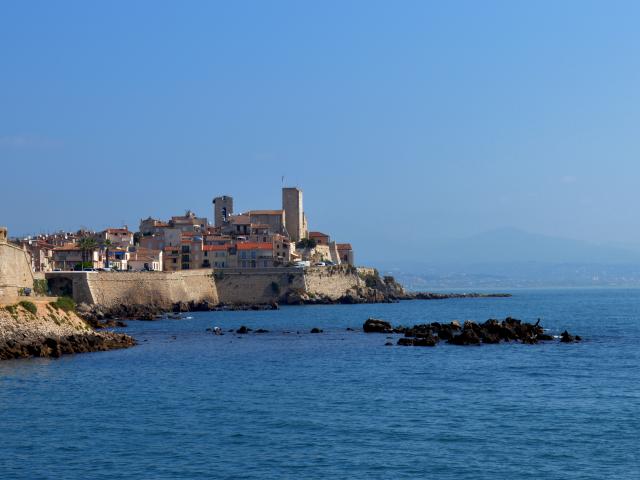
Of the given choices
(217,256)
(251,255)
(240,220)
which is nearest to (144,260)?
(217,256)

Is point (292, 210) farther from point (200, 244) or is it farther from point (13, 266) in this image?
point (13, 266)

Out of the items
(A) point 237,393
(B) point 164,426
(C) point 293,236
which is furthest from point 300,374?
(C) point 293,236

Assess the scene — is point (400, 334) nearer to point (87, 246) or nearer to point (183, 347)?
point (183, 347)

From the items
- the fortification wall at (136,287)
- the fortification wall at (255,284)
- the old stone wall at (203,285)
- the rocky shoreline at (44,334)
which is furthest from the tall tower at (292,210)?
the rocky shoreline at (44,334)

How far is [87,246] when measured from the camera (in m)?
98.5

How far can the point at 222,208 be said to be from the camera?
13925 centimetres

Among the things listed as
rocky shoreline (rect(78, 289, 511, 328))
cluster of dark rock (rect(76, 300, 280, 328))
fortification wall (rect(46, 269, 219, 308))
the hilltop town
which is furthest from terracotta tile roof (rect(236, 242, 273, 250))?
cluster of dark rock (rect(76, 300, 280, 328))

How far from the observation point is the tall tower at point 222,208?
139 m

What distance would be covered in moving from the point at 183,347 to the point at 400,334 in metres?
16.1

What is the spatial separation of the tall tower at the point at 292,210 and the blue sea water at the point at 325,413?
81.3 metres

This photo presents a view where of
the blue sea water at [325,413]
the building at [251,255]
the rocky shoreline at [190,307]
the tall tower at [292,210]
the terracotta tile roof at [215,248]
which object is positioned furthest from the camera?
the tall tower at [292,210]

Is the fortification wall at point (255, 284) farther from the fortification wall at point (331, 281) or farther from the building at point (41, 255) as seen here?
the building at point (41, 255)

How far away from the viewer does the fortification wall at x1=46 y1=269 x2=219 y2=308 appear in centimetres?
8231

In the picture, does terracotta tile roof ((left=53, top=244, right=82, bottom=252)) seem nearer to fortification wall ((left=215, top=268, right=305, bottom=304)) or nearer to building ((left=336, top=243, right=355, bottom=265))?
fortification wall ((left=215, top=268, right=305, bottom=304))
